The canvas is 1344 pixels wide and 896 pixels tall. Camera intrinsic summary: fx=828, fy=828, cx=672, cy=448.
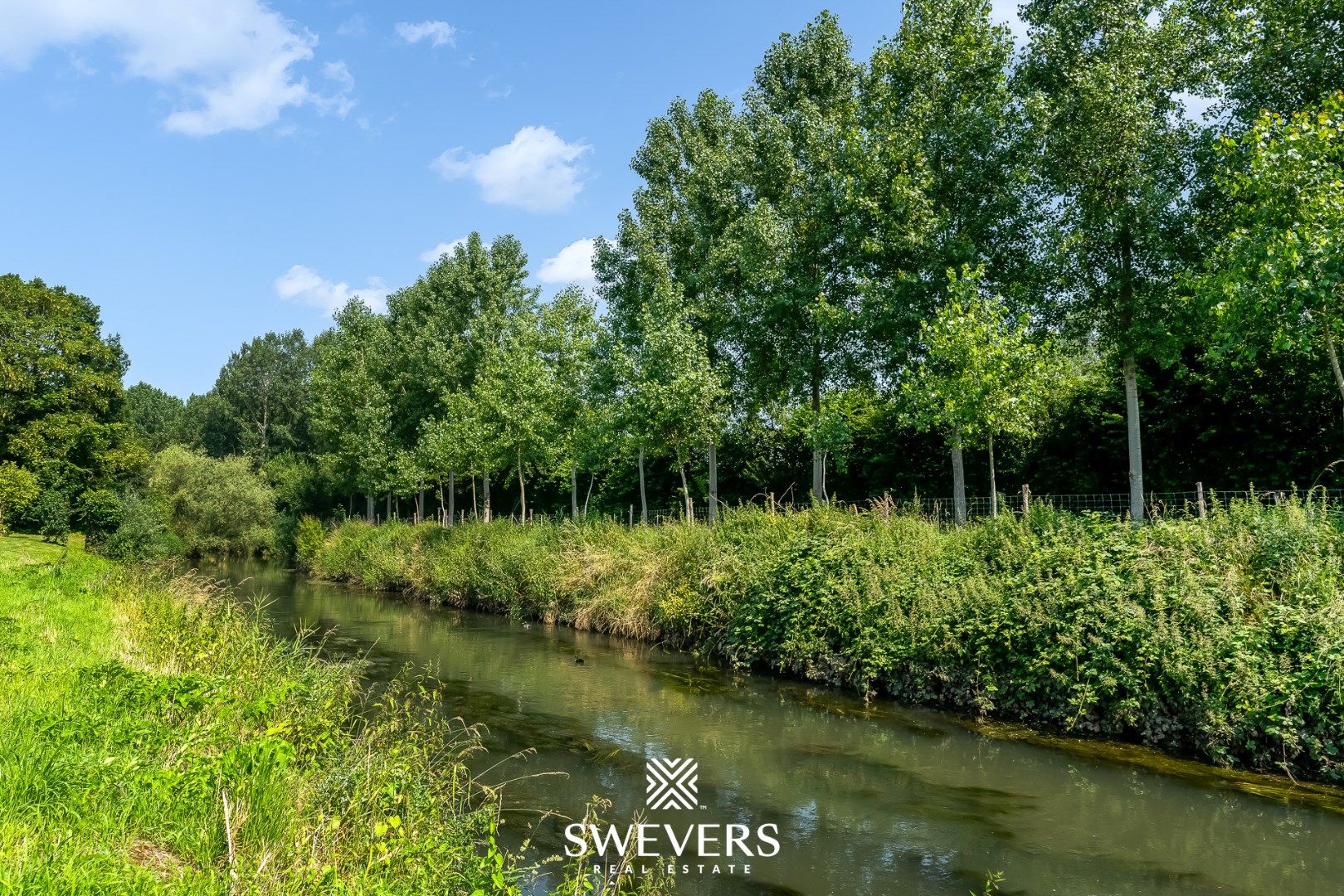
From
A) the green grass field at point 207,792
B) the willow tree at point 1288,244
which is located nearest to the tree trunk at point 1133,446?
the willow tree at point 1288,244

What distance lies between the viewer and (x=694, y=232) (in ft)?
94.6

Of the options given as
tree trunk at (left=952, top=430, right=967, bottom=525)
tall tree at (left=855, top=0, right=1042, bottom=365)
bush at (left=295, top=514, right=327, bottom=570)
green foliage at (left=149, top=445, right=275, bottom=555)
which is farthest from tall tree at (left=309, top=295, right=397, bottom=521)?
tree trunk at (left=952, top=430, right=967, bottom=525)

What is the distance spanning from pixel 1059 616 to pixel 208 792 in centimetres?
1012

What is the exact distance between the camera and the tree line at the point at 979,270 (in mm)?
16281

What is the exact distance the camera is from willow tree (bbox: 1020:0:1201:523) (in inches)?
687

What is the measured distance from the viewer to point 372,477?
149 feet

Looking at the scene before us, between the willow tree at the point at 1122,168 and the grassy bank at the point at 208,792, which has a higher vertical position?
the willow tree at the point at 1122,168

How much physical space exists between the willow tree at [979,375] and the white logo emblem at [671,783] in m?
9.32

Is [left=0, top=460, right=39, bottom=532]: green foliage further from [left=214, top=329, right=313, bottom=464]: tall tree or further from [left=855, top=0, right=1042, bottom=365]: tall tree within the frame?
[left=214, top=329, right=313, bottom=464]: tall tree

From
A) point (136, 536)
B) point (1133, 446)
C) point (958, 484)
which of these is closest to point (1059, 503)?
point (1133, 446)

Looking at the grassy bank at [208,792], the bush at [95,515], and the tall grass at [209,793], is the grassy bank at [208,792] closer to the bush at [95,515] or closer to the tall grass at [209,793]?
the tall grass at [209,793]

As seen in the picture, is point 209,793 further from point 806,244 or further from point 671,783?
point 806,244

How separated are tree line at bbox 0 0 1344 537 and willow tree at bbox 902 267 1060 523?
0.22 ft

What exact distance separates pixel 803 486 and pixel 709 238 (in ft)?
29.6
